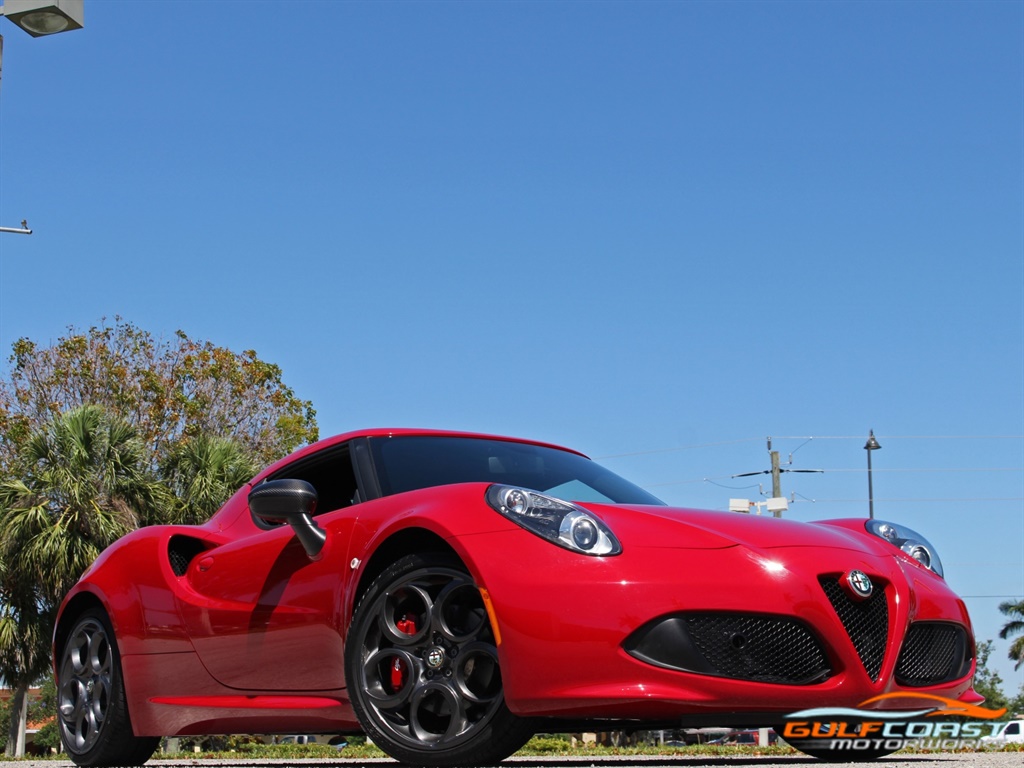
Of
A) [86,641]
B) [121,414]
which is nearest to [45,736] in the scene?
[121,414]

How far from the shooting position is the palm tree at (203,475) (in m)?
18.6

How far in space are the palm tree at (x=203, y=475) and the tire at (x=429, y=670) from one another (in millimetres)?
14776

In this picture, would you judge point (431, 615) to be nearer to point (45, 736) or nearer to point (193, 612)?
point (193, 612)

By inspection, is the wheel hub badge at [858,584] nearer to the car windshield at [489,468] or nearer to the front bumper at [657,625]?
the front bumper at [657,625]

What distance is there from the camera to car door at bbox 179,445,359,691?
4.46m

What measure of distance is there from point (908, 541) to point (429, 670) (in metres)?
2.23

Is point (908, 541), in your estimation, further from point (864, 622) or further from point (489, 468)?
point (489, 468)

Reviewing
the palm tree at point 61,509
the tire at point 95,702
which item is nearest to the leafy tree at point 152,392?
the palm tree at point 61,509

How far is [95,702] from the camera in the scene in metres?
5.74

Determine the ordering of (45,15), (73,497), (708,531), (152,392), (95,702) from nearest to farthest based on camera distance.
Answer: (708,531)
(95,702)
(45,15)
(73,497)
(152,392)

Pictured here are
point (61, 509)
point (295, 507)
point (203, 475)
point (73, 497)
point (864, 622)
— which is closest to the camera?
point (864, 622)

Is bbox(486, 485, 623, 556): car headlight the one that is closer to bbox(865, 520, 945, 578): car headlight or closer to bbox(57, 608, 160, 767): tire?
bbox(865, 520, 945, 578): car headlight

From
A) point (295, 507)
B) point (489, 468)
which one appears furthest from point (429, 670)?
point (489, 468)

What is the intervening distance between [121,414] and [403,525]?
26978 mm
